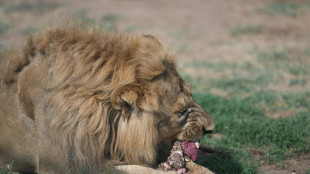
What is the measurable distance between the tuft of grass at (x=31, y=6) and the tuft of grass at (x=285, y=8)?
5478mm

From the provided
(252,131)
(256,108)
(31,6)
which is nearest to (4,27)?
(31,6)

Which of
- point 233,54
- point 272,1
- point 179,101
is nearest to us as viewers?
point 179,101

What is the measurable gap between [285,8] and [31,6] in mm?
6554

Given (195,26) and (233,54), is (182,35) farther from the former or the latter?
(233,54)

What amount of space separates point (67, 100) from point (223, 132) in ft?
7.29

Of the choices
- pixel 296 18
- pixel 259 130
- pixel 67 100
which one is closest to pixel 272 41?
pixel 296 18

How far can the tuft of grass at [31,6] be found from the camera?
9.99 m

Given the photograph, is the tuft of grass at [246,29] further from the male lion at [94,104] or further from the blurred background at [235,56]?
the male lion at [94,104]

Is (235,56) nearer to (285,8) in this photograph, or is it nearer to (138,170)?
(285,8)

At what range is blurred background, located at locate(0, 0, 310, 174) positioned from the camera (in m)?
3.79

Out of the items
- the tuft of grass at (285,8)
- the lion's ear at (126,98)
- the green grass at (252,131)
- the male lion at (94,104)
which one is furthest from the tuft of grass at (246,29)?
the lion's ear at (126,98)

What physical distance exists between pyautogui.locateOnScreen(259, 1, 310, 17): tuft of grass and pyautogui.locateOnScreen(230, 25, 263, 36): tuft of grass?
3.87 ft

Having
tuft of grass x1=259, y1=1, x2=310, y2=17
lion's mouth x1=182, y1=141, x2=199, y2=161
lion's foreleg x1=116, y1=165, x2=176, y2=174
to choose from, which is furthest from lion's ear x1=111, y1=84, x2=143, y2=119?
tuft of grass x1=259, y1=1, x2=310, y2=17

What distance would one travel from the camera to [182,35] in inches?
347
